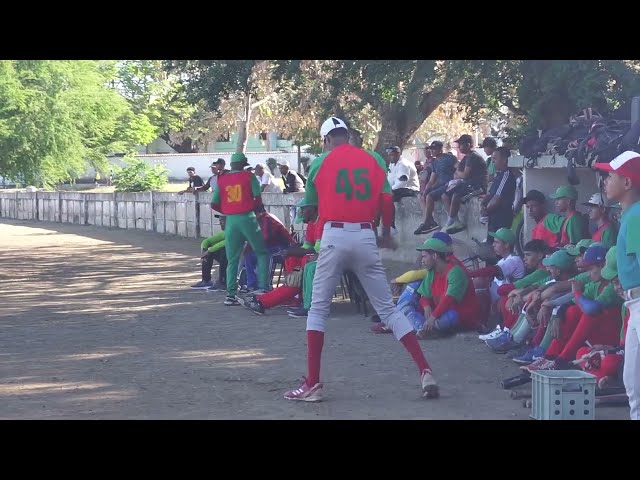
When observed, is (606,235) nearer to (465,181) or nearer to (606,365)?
(606,365)

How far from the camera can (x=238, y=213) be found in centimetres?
1323

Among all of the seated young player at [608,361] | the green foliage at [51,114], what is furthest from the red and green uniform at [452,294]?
the green foliage at [51,114]

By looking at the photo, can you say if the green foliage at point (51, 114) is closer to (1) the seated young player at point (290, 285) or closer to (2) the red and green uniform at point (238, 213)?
(2) the red and green uniform at point (238, 213)

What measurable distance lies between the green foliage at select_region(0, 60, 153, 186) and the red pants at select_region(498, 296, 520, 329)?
81.3ft

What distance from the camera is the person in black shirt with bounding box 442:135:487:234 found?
14.9 metres

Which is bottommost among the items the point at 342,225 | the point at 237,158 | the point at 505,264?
the point at 505,264

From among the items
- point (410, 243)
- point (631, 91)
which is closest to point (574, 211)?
point (631, 91)

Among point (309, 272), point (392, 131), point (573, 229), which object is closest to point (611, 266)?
point (573, 229)

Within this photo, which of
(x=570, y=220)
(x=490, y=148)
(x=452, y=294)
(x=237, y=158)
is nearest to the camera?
(x=452, y=294)

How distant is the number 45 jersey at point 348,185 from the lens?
7.81 metres

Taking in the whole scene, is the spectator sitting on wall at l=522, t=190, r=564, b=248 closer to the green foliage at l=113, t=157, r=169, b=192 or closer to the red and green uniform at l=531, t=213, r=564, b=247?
the red and green uniform at l=531, t=213, r=564, b=247

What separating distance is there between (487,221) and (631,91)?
276 centimetres

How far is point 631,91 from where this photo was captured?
14141mm

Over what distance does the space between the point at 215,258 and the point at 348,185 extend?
7392mm
